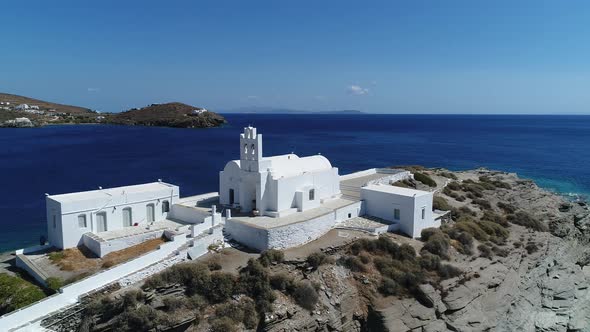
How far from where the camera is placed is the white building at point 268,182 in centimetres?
2972

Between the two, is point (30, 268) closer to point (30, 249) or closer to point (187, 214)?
point (30, 249)

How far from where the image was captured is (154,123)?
165500 millimetres

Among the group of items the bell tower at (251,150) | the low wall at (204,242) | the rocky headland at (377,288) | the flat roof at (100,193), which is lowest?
the rocky headland at (377,288)

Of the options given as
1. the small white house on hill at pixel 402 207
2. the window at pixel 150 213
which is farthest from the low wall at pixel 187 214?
the small white house on hill at pixel 402 207

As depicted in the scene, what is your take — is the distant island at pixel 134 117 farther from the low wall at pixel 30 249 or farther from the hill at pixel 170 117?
the low wall at pixel 30 249

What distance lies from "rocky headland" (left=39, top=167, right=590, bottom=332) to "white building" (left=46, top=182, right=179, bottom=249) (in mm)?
6910

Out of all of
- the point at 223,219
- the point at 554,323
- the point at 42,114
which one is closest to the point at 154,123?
the point at 42,114

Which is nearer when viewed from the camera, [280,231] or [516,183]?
[280,231]

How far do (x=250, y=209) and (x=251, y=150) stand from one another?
14.5 feet

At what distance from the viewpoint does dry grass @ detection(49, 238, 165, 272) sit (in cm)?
2350

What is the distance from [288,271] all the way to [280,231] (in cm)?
267

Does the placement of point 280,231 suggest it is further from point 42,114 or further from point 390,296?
point 42,114

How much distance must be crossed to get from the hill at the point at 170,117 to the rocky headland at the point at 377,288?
→ 137 meters

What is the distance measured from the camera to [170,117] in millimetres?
168625
